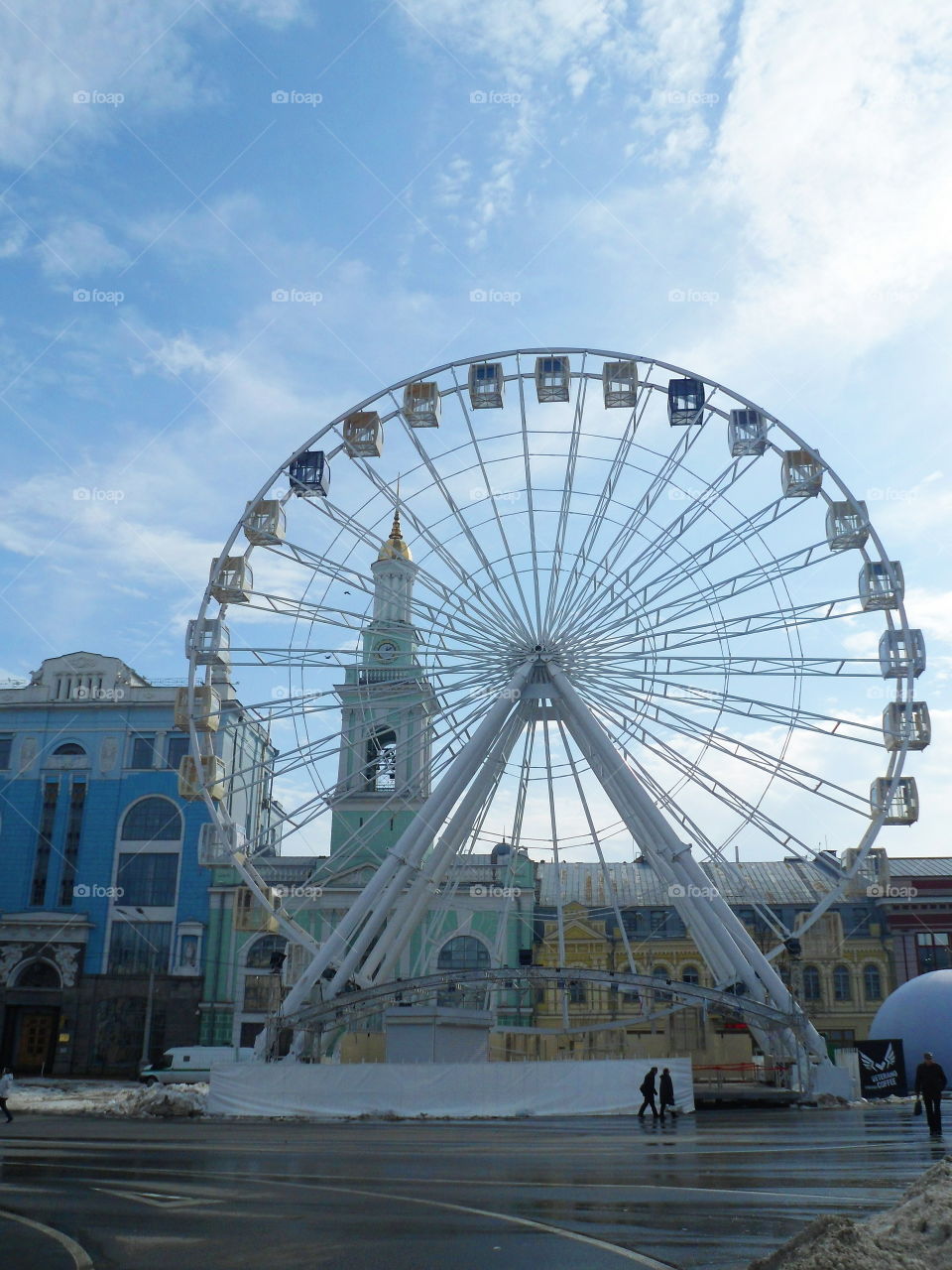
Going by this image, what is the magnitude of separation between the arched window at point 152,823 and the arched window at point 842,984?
35.9 metres

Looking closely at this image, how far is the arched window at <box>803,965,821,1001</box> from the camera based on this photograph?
186 ft

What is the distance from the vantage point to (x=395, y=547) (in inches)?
2356

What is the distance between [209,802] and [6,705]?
40.1 m

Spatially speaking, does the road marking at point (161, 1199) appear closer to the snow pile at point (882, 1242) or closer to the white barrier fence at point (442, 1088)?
the snow pile at point (882, 1242)

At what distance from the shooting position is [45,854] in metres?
63.3

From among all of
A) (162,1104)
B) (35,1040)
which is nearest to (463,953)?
(35,1040)

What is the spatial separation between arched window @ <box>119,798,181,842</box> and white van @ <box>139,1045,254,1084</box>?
16436mm

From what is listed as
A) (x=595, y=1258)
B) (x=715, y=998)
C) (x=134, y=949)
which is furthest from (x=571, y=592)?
(x=134, y=949)

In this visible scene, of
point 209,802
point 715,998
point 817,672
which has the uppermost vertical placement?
point 817,672

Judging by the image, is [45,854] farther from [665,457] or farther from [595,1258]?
[595,1258]

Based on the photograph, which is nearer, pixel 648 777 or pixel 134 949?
pixel 648 777

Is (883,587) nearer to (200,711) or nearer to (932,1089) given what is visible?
(932,1089)

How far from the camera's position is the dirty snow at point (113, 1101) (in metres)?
29.4

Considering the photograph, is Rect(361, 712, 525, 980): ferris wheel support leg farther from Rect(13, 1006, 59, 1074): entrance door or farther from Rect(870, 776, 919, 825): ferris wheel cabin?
Rect(13, 1006, 59, 1074): entrance door
